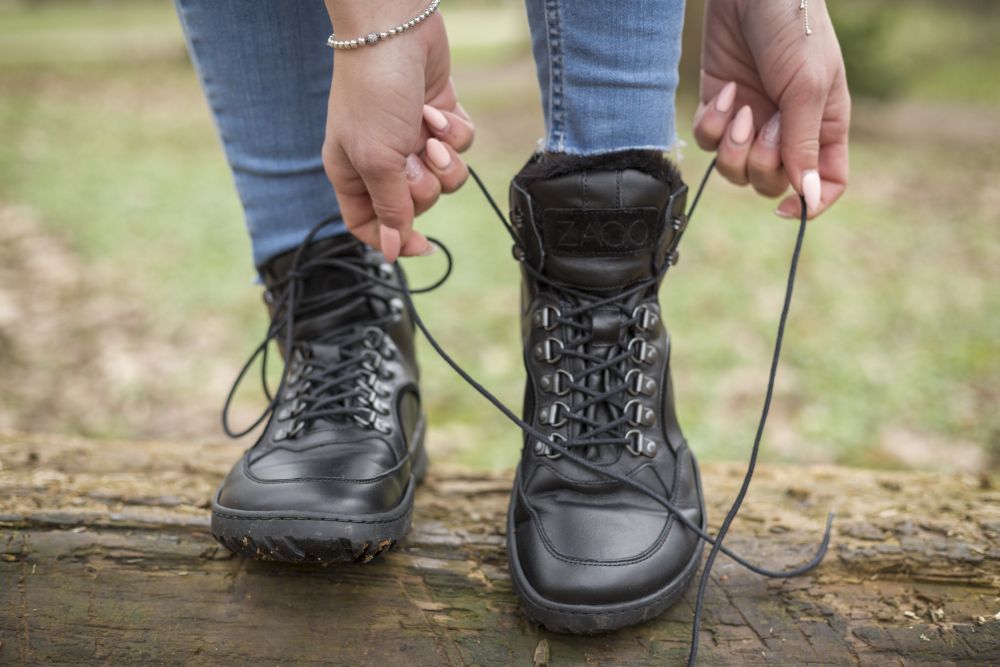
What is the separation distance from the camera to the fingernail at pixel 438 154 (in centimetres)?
115

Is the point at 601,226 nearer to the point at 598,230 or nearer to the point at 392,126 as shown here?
the point at 598,230

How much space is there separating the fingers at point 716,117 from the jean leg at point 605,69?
0.10 meters

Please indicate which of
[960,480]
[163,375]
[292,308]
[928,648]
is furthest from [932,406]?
[163,375]

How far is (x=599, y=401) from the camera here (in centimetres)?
126

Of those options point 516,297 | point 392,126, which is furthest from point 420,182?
point 516,297

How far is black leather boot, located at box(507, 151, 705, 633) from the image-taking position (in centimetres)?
114

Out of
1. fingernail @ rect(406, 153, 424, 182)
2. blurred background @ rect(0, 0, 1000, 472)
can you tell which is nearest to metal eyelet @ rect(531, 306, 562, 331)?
fingernail @ rect(406, 153, 424, 182)

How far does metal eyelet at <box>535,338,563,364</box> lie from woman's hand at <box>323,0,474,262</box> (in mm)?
252

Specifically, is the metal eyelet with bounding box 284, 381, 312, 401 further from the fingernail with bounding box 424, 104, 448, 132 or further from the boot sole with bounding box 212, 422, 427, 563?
the fingernail with bounding box 424, 104, 448, 132

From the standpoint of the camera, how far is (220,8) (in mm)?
1288

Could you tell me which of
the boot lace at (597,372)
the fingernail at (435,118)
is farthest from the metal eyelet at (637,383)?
the fingernail at (435,118)

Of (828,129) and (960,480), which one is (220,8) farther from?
(960,480)

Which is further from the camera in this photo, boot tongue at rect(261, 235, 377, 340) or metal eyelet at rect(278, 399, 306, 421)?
boot tongue at rect(261, 235, 377, 340)

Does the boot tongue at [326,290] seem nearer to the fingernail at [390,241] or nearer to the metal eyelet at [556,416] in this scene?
the fingernail at [390,241]
